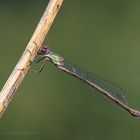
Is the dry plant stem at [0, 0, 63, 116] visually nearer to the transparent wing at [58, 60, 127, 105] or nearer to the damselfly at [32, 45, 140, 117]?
the damselfly at [32, 45, 140, 117]

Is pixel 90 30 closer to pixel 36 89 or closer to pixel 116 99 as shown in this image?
pixel 36 89

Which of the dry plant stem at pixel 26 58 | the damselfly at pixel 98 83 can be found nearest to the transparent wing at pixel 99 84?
the damselfly at pixel 98 83

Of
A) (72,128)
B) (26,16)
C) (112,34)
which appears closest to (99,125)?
(72,128)

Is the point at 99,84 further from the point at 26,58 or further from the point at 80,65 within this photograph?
the point at 80,65

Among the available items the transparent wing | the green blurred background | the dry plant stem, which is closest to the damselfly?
the transparent wing

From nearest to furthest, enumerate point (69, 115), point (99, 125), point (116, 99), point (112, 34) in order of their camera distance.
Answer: point (116, 99)
point (99, 125)
point (69, 115)
point (112, 34)
